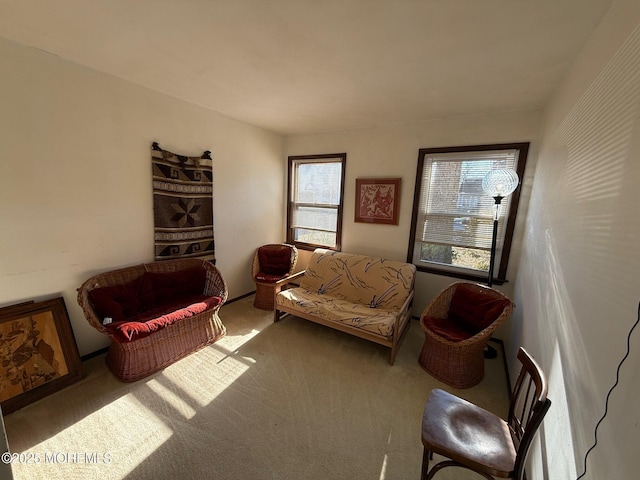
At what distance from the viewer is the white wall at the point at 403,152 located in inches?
102

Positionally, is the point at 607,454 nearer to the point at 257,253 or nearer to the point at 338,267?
the point at 338,267

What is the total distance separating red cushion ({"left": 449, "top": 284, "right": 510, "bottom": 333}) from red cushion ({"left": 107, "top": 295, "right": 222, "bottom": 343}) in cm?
241

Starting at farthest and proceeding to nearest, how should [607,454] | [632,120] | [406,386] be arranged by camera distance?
1. [406,386]
2. [632,120]
3. [607,454]

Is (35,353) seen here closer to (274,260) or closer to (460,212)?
(274,260)

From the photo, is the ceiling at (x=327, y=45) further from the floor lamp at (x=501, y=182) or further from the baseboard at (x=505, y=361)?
the baseboard at (x=505, y=361)

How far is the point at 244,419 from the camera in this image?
175 centimetres

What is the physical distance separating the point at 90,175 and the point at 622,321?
3.33m

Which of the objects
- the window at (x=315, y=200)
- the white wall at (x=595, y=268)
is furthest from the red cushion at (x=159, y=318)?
the white wall at (x=595, y=268)

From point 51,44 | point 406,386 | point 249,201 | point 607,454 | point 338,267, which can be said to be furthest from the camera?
point 249,201

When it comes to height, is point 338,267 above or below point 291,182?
below

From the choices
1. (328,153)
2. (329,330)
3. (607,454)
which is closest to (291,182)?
(328,153)

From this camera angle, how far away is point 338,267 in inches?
128

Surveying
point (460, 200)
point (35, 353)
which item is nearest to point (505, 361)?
point (460, 200)

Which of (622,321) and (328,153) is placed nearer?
(622,321)
